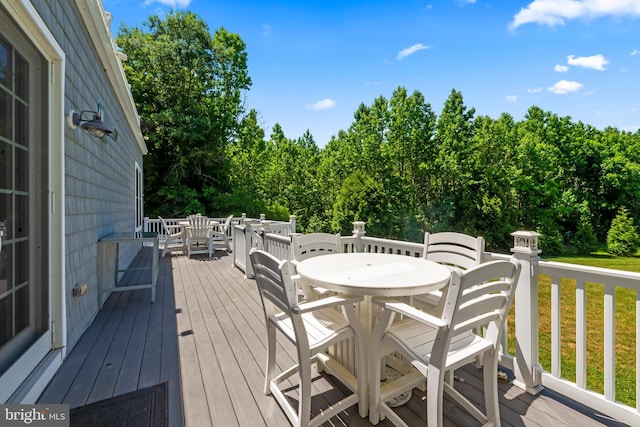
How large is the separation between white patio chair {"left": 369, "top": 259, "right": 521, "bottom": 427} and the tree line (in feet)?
41.2

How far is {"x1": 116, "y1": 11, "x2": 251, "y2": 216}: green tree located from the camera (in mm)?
14234

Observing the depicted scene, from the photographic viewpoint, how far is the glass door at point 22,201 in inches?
73.4

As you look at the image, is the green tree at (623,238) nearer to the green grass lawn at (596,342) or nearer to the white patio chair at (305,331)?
the green grass lawn at (596,342)

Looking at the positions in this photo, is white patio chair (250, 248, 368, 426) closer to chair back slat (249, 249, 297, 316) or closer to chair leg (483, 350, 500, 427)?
chair back slat (249, 249, 297, 316)

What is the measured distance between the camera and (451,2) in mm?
7855

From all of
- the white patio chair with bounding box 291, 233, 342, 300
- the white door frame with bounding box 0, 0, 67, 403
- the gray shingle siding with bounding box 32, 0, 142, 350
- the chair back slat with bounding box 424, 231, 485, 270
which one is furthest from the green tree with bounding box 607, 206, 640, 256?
the white door frame with bounding box 0, 0, 67, 403

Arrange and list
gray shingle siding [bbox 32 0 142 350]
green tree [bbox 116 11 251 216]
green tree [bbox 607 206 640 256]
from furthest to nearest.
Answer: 1. green tree [bbox 607 206 640 256]
2. green tree [bbox 116 11 251 216]
3. gray shingle siding [bbox 32 0 142 350]

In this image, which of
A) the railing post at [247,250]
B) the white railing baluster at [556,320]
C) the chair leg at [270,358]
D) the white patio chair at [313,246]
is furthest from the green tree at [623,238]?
the chair leg at [270,358]

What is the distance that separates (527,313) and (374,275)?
49.0 inches

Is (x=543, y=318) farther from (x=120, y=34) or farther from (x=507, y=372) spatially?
(x=120, y=34)

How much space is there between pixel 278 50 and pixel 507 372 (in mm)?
12578

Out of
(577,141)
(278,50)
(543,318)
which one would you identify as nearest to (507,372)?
(543,318)

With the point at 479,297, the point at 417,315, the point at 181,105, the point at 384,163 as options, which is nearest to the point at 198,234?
the point at 417,315

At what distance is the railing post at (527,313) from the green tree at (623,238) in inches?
730
